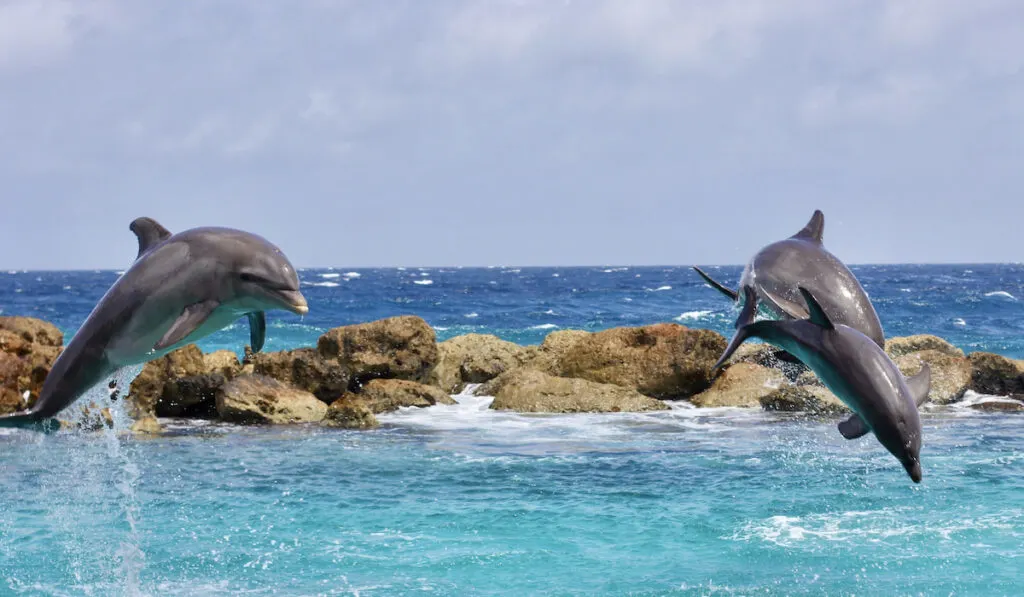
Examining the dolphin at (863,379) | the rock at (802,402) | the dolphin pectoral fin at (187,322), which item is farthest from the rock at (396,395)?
→ the dolphin at (863,379)

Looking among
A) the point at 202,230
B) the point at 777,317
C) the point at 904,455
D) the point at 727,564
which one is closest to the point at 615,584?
the point at 727,564

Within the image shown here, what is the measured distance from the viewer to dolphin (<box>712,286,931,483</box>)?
481cm

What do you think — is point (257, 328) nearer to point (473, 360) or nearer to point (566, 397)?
point (566, 397)

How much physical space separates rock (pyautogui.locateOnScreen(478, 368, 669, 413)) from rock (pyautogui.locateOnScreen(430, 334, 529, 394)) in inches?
83.3

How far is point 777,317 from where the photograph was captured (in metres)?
6.11

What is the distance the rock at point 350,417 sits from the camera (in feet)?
51.2

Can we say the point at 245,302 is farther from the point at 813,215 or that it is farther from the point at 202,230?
the point at 813,215

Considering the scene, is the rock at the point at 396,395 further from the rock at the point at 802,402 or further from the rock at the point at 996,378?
the rock at the point at 996,378

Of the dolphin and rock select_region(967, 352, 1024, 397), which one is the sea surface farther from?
the dolphin

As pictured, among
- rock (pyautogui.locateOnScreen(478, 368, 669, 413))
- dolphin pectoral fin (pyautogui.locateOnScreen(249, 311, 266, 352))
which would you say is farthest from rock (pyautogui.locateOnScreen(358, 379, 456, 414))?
dolphin pectoral fin (pyautogui.locateOnScreen(249, 311, 266, 352))

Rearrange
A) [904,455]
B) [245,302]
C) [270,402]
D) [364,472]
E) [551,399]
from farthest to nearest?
1. [551,399]
2. [270,402]
3. [364,472]
4. [245,302]
5. [904,455]

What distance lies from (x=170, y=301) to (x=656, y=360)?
14.1 metres

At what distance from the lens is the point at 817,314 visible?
17.0 feet

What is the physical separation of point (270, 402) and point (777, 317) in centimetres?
1132
